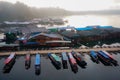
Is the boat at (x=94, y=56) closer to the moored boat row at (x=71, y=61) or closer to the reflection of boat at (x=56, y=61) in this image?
the moored boat row at (x=71, y=61)

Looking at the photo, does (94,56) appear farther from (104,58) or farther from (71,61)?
(71,61)

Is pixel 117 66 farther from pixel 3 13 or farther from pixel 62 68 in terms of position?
pixel 3 13

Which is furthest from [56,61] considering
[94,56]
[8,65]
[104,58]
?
[104,58]

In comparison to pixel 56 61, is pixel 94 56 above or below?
above

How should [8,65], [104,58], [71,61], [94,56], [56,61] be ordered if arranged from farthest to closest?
[94,56] < [104,58] < [56,61] < [71,61] < [8,65]

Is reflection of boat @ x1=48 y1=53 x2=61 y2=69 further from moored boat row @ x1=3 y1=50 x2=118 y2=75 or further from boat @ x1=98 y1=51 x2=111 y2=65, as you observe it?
boat @ x1=98 y1=51 x2=111 y2=65

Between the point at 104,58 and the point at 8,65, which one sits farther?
the point at 104,58

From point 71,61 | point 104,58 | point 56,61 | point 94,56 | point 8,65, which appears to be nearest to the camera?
point 8,65

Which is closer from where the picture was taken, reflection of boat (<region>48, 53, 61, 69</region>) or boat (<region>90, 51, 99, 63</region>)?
reflection of boat (<region>48, 53, 61, 69</region>)

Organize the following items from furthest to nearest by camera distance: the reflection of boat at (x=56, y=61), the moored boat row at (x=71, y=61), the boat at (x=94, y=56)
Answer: the boat at (x=94, y=56) < the reflection of boat at (x=56, y=61) < the moored boat row at (x=71, y=61)

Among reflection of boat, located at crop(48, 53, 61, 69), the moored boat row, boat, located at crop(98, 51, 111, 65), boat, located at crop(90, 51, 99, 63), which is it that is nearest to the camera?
the moored boat row

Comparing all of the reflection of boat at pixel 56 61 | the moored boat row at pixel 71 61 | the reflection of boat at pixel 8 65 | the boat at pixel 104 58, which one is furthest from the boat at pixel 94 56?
the reflection of boat at pixel 8 65

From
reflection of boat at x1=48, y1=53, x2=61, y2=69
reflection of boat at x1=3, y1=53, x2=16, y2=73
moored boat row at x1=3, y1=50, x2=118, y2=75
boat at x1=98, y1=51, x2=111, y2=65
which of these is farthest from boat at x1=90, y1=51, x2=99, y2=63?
reflection of boat at x1=3, y1=53, x2=16, y2=73
